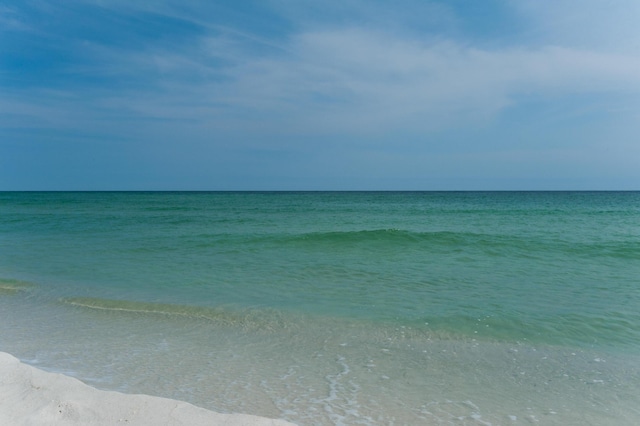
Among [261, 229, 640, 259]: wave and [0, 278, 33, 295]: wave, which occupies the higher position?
[261, 229, 640, 259]: wave

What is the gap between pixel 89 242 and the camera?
18984mm

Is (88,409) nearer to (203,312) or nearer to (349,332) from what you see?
(349,332)

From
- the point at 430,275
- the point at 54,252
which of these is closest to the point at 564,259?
the point at 430,275

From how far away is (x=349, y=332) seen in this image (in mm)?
7285

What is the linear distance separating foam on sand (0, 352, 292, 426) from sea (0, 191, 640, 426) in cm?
58

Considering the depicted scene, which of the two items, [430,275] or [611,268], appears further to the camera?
[611,268]

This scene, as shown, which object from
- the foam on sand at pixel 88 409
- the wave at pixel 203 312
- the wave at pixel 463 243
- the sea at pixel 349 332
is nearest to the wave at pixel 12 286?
the sea at pixel 349 332

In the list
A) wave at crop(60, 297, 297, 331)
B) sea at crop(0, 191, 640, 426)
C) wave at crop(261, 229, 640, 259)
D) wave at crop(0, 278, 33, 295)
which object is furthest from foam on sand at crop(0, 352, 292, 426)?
wave at crop(261, 229, 640, 259)

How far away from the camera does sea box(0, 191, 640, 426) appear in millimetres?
4887

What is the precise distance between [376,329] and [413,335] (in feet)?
2.02

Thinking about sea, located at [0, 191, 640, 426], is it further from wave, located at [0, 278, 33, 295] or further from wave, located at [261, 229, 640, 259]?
wave, located at [261, 229, 640, 259]

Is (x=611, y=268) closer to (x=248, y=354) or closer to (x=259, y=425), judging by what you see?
(x=248, y=354)

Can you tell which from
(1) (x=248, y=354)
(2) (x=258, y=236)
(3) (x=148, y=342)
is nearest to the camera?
(1) (x=248, y=354)

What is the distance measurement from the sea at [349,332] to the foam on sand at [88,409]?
58 cm
